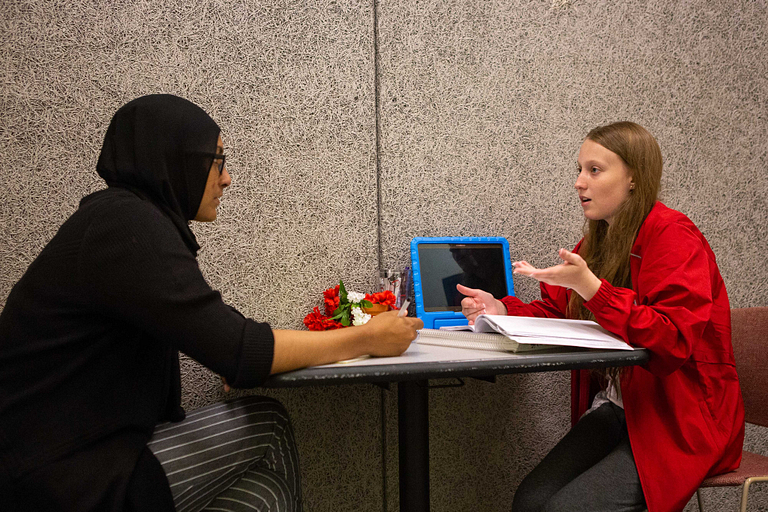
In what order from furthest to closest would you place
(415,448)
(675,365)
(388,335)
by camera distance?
(415,448)
(675,365)
(388,335)

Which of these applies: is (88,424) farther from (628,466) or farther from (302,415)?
(628,466)

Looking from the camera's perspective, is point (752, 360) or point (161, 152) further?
point (752, 360)

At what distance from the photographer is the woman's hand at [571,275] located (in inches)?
39.6

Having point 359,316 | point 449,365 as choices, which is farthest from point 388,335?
point 359,316

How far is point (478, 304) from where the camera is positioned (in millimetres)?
1411

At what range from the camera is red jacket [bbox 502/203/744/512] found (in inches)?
38.7

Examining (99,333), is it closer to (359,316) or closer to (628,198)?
(359,316)

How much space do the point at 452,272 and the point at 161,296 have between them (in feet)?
3.30

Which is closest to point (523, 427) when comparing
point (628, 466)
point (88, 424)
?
point (628, 466)

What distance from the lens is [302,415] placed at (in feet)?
5.00

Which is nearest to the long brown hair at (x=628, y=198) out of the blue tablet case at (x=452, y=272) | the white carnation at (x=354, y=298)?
the blue tablet case at (x=452, y=272)

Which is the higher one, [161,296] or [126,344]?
[161,296]

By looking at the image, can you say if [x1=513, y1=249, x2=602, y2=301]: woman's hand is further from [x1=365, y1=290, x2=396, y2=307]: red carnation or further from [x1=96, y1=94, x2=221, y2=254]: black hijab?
[x1=96, y1=94, x2=221, y2=254]: black hijab

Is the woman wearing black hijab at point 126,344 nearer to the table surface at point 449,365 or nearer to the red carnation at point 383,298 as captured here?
the table surface at point 449,365
